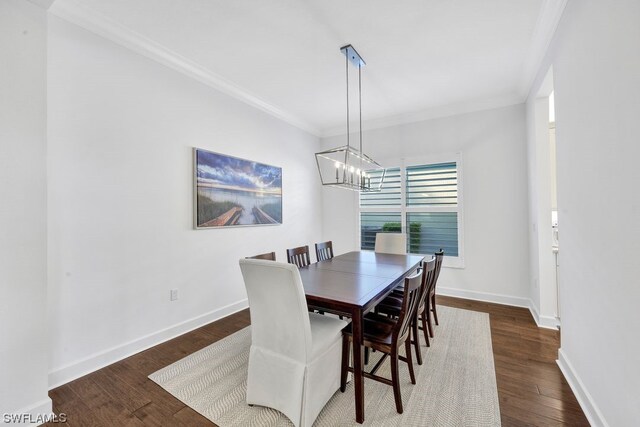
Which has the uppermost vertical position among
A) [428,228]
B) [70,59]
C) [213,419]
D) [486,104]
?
[486,104]

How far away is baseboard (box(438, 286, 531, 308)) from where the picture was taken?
3.55 meters

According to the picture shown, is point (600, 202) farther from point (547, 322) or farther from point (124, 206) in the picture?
point (124, 206)

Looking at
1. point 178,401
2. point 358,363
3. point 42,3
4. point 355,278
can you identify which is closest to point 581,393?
point 358,363

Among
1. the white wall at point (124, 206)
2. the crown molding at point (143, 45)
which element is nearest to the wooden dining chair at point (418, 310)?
the white wall at point (124, 206)

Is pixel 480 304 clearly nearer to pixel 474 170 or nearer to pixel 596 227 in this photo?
pixel 474 170

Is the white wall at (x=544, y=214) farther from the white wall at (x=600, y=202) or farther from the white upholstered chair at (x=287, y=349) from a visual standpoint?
the white upholstered chair at (x=287, y=349)

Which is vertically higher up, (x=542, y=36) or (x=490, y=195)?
(x=542, y=36)

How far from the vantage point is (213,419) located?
1.66 meters

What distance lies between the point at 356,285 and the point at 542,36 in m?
2.67

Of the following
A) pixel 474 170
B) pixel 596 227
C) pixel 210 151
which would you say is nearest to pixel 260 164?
pixel 210 151

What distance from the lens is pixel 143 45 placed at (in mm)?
2463

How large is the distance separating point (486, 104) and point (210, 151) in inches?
147

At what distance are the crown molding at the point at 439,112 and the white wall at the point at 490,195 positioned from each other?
71 mm

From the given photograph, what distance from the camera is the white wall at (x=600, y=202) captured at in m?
1.18
